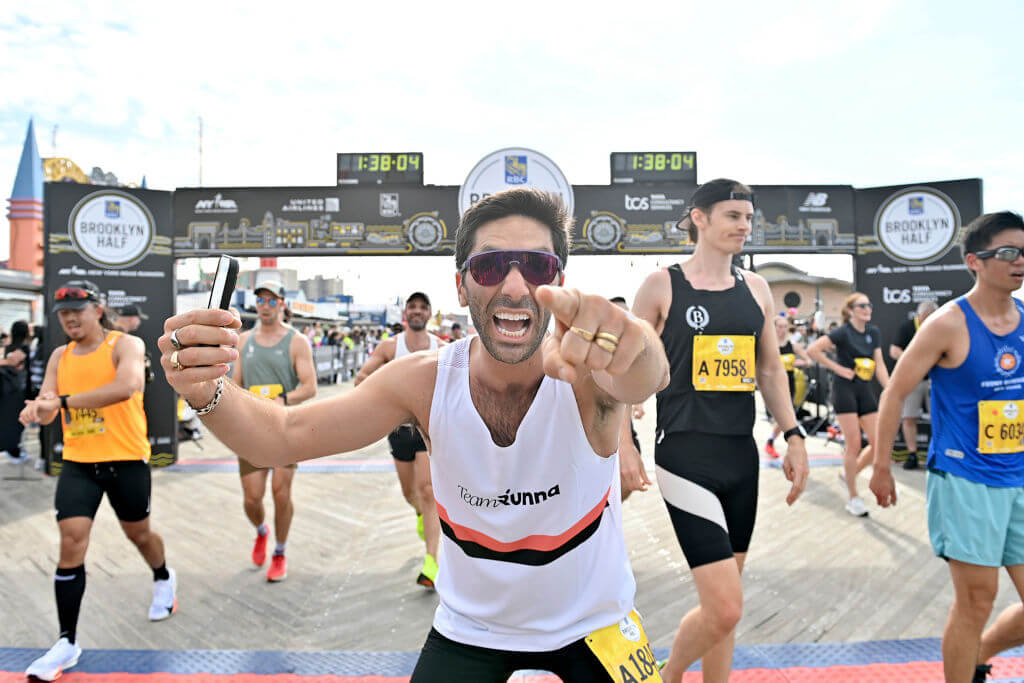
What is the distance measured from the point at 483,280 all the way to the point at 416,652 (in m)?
2.73

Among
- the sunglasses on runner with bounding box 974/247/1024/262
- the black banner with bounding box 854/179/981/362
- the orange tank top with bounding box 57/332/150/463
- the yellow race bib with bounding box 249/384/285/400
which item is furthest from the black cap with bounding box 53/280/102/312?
the black banner with bounding box 854/179/981/362

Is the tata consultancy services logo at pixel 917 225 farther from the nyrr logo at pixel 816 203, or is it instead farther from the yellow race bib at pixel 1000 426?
the yellow race bib at pixel 1000 426

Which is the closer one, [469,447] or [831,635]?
[469,447]

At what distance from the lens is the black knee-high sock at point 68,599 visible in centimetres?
325

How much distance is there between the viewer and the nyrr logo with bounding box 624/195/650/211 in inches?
398

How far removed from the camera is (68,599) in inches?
128

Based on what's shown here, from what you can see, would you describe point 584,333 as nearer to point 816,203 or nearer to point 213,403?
point 213,403

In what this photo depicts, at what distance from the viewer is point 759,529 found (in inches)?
221

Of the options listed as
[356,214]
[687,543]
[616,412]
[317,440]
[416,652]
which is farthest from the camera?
[356,214]

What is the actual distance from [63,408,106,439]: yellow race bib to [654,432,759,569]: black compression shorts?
134 inches

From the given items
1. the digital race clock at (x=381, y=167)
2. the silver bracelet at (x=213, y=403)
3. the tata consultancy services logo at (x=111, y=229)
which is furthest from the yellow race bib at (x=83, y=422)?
the digital race clock at (x=381, y=167)

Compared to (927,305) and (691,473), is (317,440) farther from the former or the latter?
(927,305)

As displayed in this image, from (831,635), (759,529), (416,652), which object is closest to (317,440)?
(416,652)

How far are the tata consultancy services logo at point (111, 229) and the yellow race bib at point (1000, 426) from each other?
997 cm
